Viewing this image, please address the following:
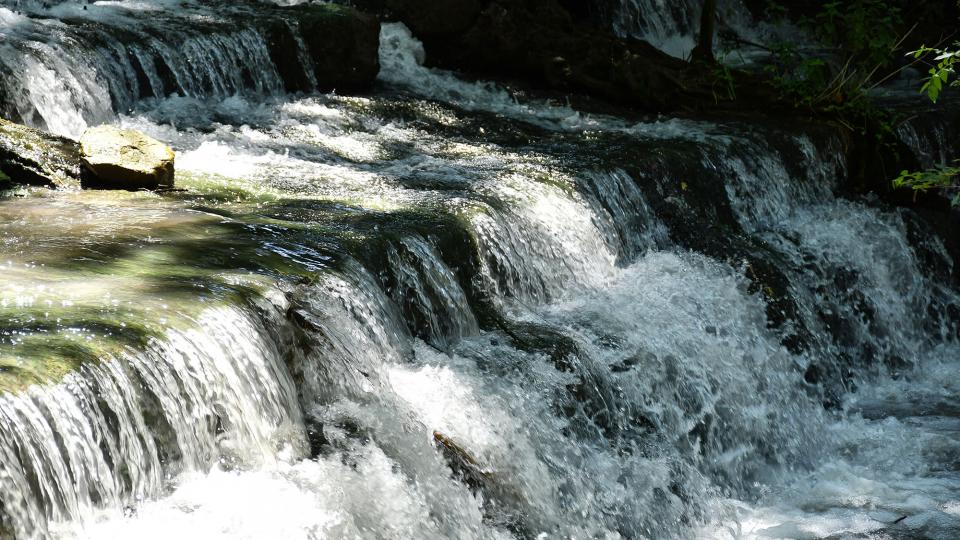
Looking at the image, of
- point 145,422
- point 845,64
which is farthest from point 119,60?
point 845,64

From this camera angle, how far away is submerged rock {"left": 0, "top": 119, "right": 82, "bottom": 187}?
6.63 metres

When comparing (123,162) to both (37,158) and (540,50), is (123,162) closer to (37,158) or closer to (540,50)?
(37,158)

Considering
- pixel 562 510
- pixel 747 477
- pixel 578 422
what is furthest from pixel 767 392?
pixel 562 510

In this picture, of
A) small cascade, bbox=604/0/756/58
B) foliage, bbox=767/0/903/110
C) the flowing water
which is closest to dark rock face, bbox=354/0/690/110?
the flowing water

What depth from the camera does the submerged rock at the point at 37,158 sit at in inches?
261

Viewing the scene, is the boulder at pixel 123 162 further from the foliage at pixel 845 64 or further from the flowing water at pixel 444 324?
the foliage at pixel 845 64

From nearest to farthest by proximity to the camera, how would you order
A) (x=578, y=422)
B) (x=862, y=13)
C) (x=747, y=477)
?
1. (x=578, y=422)
2. (x=747, y=477)
3. (x=862, y=13)

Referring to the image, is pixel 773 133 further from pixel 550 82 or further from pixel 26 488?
pixel 26 488

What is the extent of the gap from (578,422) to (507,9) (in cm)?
700

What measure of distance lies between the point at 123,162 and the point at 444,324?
2206 mm

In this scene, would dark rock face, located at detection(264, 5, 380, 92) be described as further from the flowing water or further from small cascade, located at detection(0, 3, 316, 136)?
the flowing water

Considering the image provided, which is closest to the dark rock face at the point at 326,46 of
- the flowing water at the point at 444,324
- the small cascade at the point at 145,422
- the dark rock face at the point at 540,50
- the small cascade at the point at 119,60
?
the small cascade at the point at 119,60

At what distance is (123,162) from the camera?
6746 millimetres

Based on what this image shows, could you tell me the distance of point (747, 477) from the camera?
6648 millimetres
